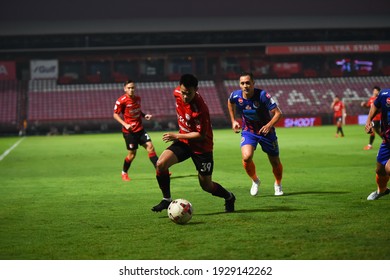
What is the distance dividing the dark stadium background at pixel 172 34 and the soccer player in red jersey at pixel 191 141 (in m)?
43.2

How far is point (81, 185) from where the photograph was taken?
48.9ft

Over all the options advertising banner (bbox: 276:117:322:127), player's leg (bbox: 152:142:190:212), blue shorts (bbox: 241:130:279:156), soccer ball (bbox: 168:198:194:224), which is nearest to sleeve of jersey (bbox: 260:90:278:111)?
blue shorts (bbox: 241:130:279:156)

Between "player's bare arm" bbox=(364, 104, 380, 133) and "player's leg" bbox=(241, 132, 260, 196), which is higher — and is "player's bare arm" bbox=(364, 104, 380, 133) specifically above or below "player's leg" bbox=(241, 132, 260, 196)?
above

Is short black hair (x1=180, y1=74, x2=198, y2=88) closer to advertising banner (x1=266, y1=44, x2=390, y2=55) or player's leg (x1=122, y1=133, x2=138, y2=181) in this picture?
player's leg (x1=122, y1=133, x2=138, y2=181)

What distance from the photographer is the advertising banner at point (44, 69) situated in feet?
187

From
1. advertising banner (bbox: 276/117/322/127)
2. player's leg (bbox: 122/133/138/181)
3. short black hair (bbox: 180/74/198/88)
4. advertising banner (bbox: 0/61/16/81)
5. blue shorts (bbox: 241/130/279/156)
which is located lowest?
advertising banner (bbox: 276/117/322/127)

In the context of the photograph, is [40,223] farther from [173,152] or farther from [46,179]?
[46,179]

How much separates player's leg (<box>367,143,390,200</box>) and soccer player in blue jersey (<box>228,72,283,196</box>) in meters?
1.85

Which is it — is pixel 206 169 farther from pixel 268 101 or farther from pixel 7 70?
pixel 7 70

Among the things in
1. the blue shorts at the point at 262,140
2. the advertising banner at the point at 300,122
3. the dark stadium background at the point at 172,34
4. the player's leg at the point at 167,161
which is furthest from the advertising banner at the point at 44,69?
the player's leg at the point at 167,161

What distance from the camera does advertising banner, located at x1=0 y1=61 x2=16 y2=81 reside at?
2260 inches

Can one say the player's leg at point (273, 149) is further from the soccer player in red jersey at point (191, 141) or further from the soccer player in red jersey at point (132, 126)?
the soccer player in red jersey at point (132, 126)

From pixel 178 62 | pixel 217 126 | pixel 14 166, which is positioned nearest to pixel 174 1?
pixel 178 62

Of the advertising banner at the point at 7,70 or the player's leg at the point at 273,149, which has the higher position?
the player's leg at the point at 273,149
